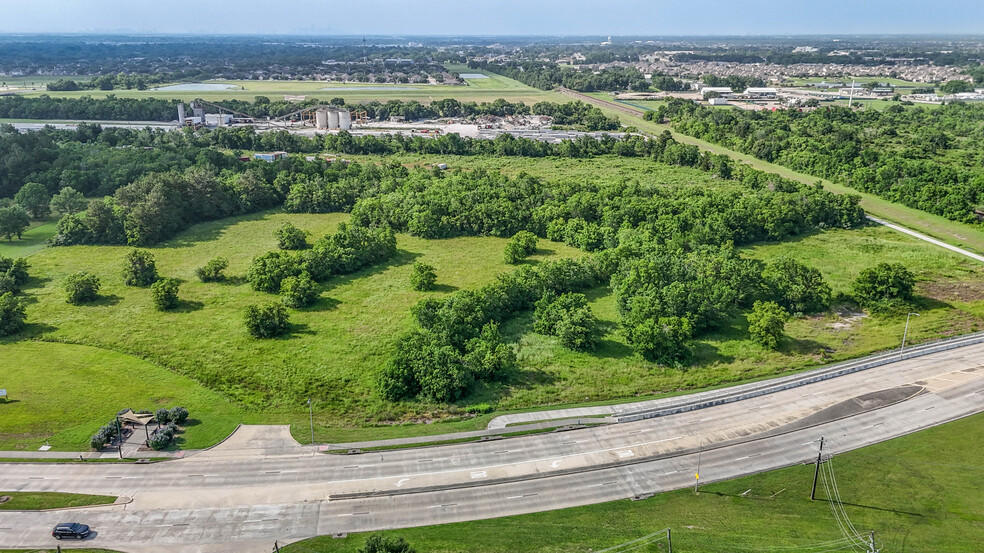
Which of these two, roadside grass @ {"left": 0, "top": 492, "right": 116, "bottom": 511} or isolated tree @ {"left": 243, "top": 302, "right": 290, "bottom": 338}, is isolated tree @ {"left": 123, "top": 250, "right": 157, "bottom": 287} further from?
roadside grass @ {"left": 0, "top": 492, "right": 116, "bottom": 511}

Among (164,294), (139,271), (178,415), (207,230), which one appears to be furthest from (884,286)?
(207,230)

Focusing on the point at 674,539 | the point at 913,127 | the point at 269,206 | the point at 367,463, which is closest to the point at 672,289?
the point at 674,539

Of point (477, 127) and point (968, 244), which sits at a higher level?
point (477, 127)

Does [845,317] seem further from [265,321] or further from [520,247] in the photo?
[265,321]

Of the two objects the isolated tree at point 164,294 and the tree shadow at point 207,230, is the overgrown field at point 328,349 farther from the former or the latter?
the tree shadow at point 207,230

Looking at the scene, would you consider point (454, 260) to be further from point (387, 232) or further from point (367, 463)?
point (367, 463)

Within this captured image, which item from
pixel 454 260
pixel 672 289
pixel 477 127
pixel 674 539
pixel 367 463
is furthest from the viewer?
pixel 477 127

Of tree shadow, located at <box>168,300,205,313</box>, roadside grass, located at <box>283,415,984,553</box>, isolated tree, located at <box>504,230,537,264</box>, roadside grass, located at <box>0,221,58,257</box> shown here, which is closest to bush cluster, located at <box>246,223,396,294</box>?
tree shadow, located at <box>168,300,205,313</box>
